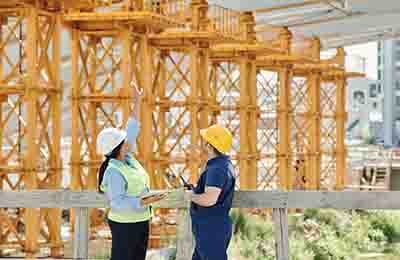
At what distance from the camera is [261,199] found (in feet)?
28.1

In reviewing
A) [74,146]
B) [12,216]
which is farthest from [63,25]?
[12,216]

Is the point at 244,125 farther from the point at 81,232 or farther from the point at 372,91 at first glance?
the point at 372,91

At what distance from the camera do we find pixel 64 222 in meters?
27.0

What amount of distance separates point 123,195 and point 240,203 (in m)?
1.43

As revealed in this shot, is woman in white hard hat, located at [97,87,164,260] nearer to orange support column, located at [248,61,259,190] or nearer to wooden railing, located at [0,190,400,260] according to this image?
wooden railing, located at [0,190,400,260]

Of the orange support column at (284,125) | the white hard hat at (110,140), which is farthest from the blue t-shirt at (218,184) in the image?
the orange support column at (284,125)

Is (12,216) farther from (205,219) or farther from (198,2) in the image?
(205,219)

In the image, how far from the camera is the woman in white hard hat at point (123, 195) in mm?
7629

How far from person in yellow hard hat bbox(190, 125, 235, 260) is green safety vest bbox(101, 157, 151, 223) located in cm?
44

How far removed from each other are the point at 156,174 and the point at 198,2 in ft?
16.0

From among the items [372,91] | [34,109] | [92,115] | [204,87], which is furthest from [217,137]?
[372,91]

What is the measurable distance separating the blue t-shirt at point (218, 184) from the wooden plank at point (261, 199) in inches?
26.4

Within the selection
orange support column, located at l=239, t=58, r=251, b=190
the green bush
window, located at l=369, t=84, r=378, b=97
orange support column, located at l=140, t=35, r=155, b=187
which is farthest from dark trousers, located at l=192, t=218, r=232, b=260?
window, located at l=369, t=84, r=378, b=97

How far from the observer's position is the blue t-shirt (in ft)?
25.3
